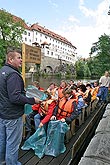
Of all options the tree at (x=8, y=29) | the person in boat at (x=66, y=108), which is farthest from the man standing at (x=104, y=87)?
the tree at (x=8, y=29)

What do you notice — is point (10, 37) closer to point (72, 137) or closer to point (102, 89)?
point (102, 89)

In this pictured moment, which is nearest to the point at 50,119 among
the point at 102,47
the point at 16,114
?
the point at 16,114

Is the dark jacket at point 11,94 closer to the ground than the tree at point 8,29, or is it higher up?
closer to the ground

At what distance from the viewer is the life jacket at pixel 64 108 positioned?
12.1ft

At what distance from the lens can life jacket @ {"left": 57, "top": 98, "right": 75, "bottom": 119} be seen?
370 cm

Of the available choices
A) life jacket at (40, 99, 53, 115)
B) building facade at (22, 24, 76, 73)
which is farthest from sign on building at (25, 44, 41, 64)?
building facade at (22, 24, 76, 73)

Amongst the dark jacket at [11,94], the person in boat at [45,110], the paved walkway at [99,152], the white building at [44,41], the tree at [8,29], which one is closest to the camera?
the paved walkway at [99,152]

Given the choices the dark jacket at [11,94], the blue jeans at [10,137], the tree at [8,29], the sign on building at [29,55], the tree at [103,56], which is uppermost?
the tree at [8,29]

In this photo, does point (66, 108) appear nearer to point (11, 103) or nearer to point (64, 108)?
point (64, 108)

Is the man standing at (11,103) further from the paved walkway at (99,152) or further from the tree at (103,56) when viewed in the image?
the tree at (103,56)

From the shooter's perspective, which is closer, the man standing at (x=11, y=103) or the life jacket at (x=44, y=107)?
the man standing at (x=11, y=103)

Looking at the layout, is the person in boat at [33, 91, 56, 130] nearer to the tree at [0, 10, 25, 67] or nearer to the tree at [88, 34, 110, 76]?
the tree at [88, 34, 110, 76]

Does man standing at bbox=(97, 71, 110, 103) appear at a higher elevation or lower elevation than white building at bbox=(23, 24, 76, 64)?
lower

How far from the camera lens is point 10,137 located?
7.97 ft
